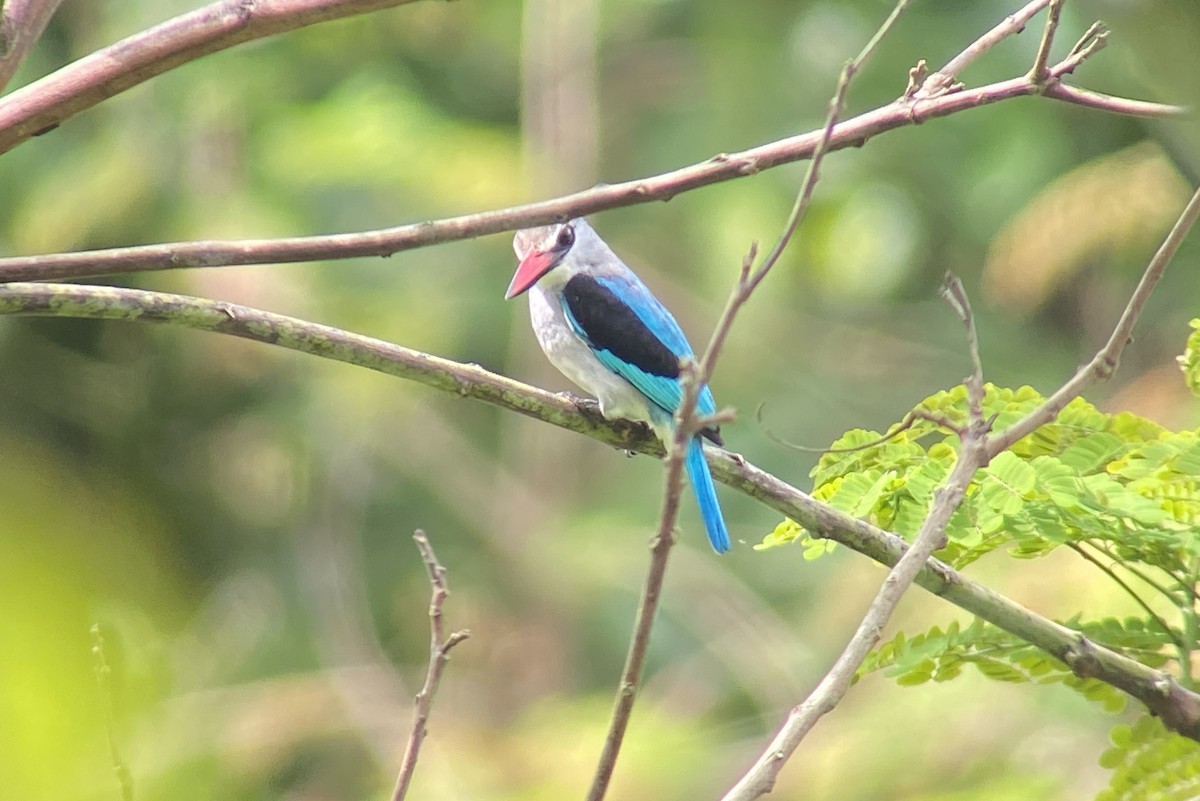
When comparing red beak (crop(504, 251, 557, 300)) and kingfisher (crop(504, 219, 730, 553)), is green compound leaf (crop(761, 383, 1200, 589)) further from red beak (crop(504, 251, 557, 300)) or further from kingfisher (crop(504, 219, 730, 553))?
red beak (crop(504, 251, 557, 300))

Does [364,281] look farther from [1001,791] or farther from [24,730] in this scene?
[24,730]

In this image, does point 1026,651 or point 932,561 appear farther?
point 1026,651

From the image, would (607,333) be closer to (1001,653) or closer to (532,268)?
(532,268)

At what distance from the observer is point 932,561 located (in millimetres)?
1998

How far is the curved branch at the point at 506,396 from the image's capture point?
184cm

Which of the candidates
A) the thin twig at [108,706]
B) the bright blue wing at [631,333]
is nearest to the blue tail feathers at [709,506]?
the bright blue wing at [631,333]

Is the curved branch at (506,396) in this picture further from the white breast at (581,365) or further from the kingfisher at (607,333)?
the white breast at (581,365)

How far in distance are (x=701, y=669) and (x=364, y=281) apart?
247cm

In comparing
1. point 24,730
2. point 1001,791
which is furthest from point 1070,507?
point 1001,791

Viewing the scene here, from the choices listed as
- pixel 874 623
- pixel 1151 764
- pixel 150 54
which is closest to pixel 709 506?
pixel 1151 764

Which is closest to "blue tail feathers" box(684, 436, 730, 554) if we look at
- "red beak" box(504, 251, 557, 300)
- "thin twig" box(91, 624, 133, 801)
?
"red beak" box(504, 251, 557, 300)

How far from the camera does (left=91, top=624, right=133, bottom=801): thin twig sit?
0.97 m

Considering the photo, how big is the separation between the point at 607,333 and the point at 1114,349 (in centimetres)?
Result: 190

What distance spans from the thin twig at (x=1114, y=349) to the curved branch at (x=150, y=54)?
0.94m
